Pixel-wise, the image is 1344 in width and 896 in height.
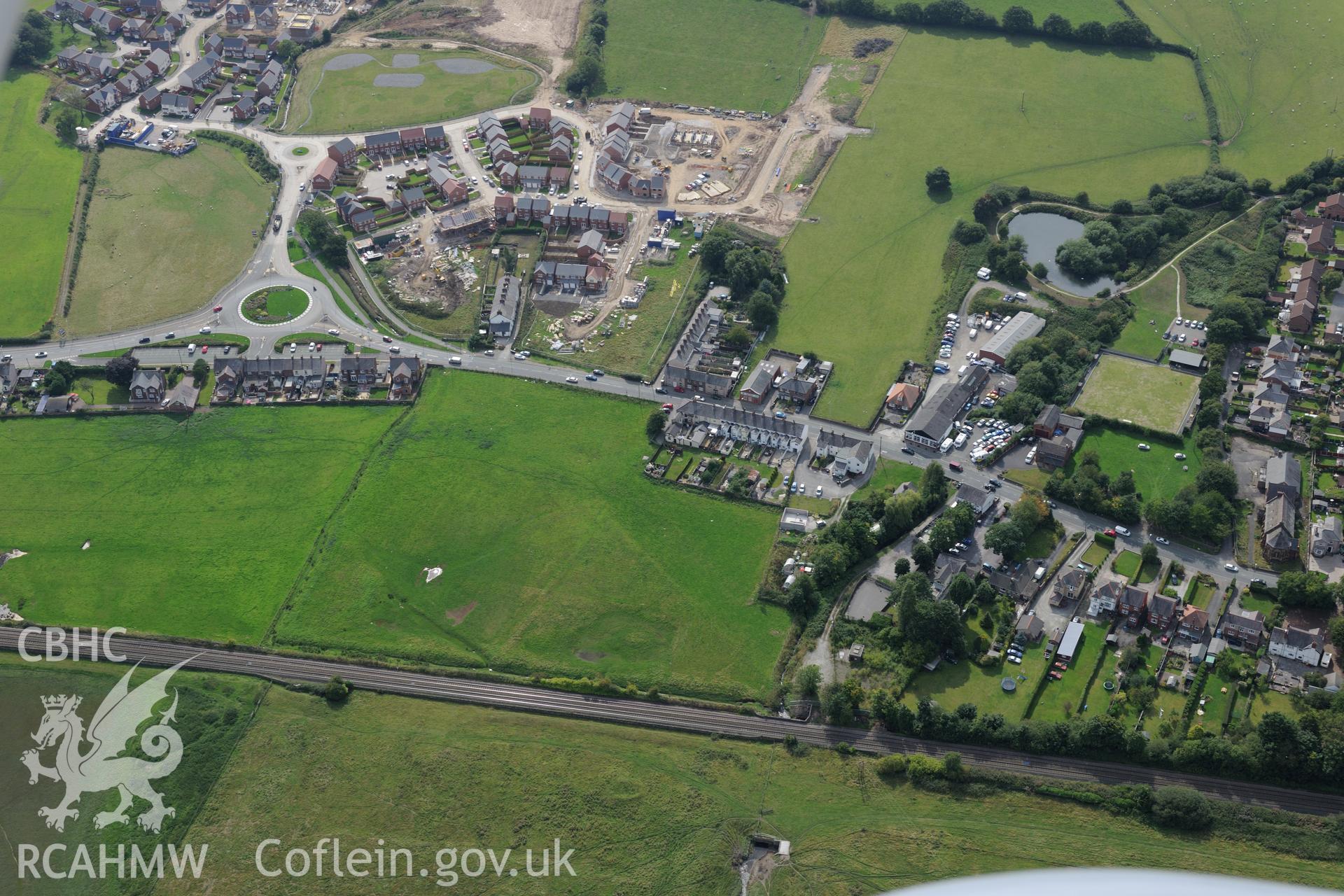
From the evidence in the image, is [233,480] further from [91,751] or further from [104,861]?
[104,861]

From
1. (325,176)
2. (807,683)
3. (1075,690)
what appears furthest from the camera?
(325,176)

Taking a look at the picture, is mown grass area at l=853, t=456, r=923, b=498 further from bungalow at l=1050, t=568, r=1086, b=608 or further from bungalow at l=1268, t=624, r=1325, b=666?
bungalow at l=1268, t=624, r=1325, b=666

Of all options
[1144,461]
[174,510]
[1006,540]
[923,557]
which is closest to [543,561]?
[923,557]

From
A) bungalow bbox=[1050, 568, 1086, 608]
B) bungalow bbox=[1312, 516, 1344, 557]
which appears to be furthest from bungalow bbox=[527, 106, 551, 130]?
Result: bungalow bbox=[1312, 516, 1344, 557]

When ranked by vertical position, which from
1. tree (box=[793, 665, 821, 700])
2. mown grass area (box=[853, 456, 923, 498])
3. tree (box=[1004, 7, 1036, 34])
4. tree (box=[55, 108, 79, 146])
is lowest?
tree (box=[793, 665, 821, 700])

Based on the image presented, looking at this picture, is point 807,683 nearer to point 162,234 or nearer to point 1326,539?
point 1326,539

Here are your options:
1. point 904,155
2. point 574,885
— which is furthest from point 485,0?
point 574,885

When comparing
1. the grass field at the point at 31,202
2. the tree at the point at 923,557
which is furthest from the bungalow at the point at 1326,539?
the grass field at the point at 31,202
